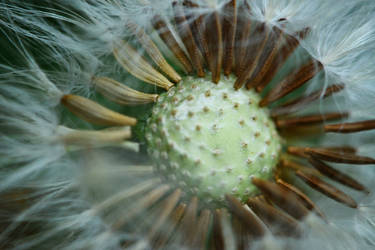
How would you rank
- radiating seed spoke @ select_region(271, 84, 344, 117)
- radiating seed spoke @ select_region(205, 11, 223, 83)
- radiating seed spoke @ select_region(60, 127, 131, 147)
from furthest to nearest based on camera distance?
radiating seed spoke @ select_region(271, 84, 344, 117), radiating seed spoke @ select_region(205, 11, 223, 83), radiating seed spoke @ select_region(60, 127, 131, 147)

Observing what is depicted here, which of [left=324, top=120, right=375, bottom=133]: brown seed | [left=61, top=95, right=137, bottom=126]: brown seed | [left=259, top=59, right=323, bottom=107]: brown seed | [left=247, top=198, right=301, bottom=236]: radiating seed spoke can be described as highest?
[left=61, top=95, right=137, bottom=126]: brown seed

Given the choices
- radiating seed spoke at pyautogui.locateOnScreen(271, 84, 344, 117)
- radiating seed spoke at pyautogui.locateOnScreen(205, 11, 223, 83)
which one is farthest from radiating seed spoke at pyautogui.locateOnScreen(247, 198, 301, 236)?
radiating seed spoke at pyautogui.locateOnScreen(205, 11, 223, 83)

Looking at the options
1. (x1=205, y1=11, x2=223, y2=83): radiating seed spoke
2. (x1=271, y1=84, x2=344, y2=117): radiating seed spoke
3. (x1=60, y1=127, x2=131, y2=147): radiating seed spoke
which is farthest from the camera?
(x1=271, y1=84, x2=344, y2=117): radiating seed spoke

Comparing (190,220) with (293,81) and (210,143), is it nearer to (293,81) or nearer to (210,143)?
(210,143)

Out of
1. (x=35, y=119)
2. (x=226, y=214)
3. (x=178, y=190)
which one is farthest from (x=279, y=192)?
(x=35, y=119)

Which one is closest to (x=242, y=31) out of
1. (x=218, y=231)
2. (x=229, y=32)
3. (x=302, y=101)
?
(x=229, y=32)

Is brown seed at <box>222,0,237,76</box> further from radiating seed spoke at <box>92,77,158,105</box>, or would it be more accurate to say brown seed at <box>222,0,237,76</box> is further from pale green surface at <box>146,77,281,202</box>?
radiating seed spoke at <box>92,77,158,105</box>

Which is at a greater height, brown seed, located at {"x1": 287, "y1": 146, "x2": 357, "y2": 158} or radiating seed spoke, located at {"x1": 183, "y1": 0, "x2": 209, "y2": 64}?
radiating seed spoke, located at {"x1": 183, "y1": 0, "x2": 209, "y2": 64}

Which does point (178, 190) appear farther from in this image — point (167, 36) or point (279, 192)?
point (167, 36)
